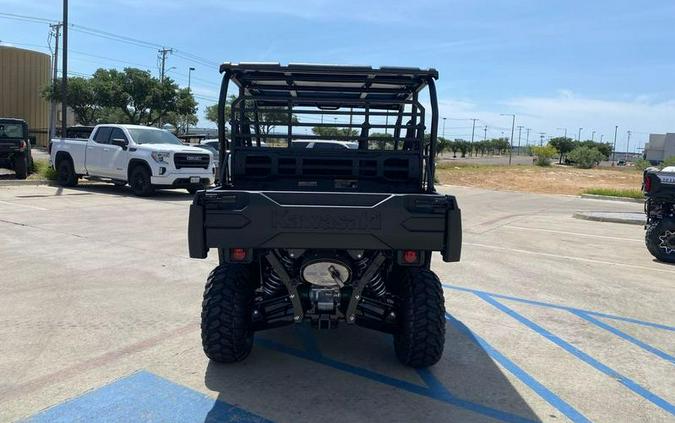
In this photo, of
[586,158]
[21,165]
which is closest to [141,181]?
[21,165]

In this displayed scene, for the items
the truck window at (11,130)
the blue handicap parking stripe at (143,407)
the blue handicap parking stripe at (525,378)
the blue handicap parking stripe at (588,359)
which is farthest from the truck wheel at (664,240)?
the truck window at (11,130)

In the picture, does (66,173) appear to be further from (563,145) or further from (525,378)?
(563,145)

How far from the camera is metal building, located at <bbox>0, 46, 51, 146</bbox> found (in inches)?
1880

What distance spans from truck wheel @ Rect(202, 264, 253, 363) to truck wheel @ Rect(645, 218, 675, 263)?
759 centimetres

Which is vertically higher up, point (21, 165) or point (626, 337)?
point (21, 165)

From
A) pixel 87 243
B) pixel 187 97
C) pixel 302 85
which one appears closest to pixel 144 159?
pixel 87 243

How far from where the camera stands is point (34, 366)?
4.02 meters

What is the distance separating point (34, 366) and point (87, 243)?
4.82m

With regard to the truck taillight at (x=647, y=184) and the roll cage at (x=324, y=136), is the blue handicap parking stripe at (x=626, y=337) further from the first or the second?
the truck taillight at (x=647, y=184)

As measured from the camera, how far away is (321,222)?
11.7 feet

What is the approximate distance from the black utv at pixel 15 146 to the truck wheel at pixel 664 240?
1737 centimetres

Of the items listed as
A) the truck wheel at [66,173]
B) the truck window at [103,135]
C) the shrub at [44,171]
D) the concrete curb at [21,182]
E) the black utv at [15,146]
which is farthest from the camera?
the shrub at [44,171]

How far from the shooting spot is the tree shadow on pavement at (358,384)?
3.51 m

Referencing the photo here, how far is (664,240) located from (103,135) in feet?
46.5
